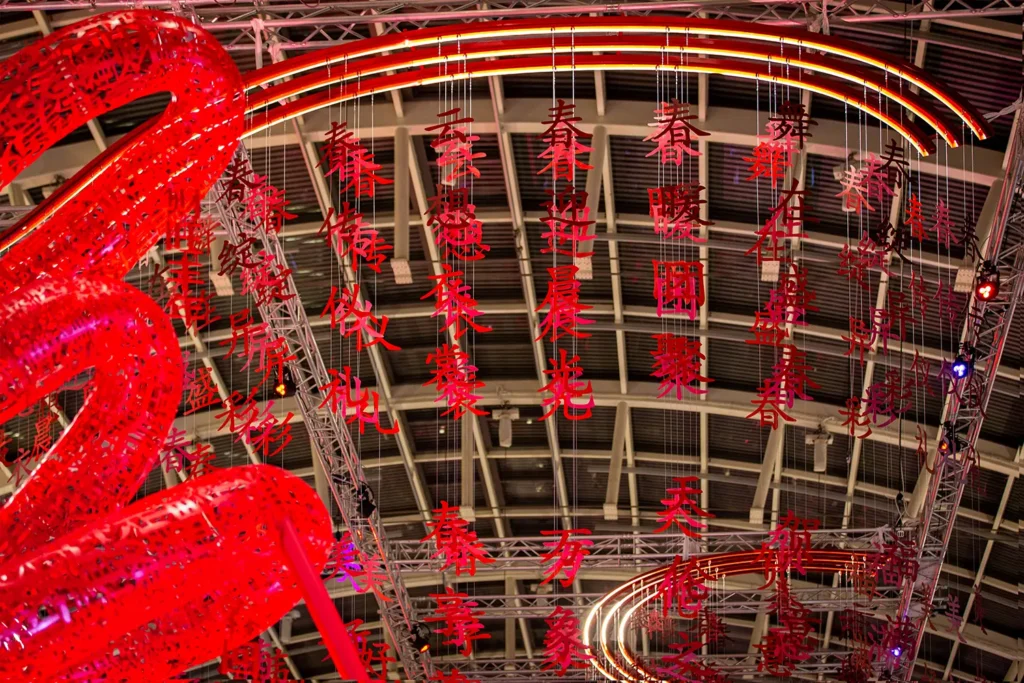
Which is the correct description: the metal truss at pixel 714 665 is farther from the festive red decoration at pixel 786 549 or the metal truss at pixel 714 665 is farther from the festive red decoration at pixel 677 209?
the festive red decoration at pixel 677 209

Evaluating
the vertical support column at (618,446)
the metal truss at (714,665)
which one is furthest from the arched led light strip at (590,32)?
the metal truss at (714,665)

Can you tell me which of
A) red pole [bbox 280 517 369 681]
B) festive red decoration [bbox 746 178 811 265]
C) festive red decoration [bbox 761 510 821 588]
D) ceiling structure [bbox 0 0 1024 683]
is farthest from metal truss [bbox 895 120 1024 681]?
red pole [bbox 280 517 369 681]

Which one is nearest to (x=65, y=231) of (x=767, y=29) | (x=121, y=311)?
(x=121, y=311)

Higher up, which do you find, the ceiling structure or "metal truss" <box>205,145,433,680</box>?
the ceiling structure

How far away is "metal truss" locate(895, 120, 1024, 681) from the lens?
13688 mm

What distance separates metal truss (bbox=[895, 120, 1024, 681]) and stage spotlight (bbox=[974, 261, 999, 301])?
0.13m

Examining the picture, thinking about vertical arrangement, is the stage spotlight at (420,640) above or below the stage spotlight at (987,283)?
below

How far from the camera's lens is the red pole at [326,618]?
2877 millimetres

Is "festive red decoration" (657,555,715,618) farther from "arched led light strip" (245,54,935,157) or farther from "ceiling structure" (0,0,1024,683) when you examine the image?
"arched led light strip" (245,54,935,157)

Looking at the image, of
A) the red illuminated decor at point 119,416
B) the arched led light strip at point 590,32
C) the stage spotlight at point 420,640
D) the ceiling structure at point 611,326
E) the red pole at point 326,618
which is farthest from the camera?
the stage spotlight at point 420,640

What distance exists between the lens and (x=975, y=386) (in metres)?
15.4

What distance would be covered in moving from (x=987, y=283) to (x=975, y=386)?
1.71 m

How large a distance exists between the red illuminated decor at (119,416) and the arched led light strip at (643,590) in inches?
534

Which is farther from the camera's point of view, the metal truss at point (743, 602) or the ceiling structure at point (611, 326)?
the metal truss at point (743, 602)
